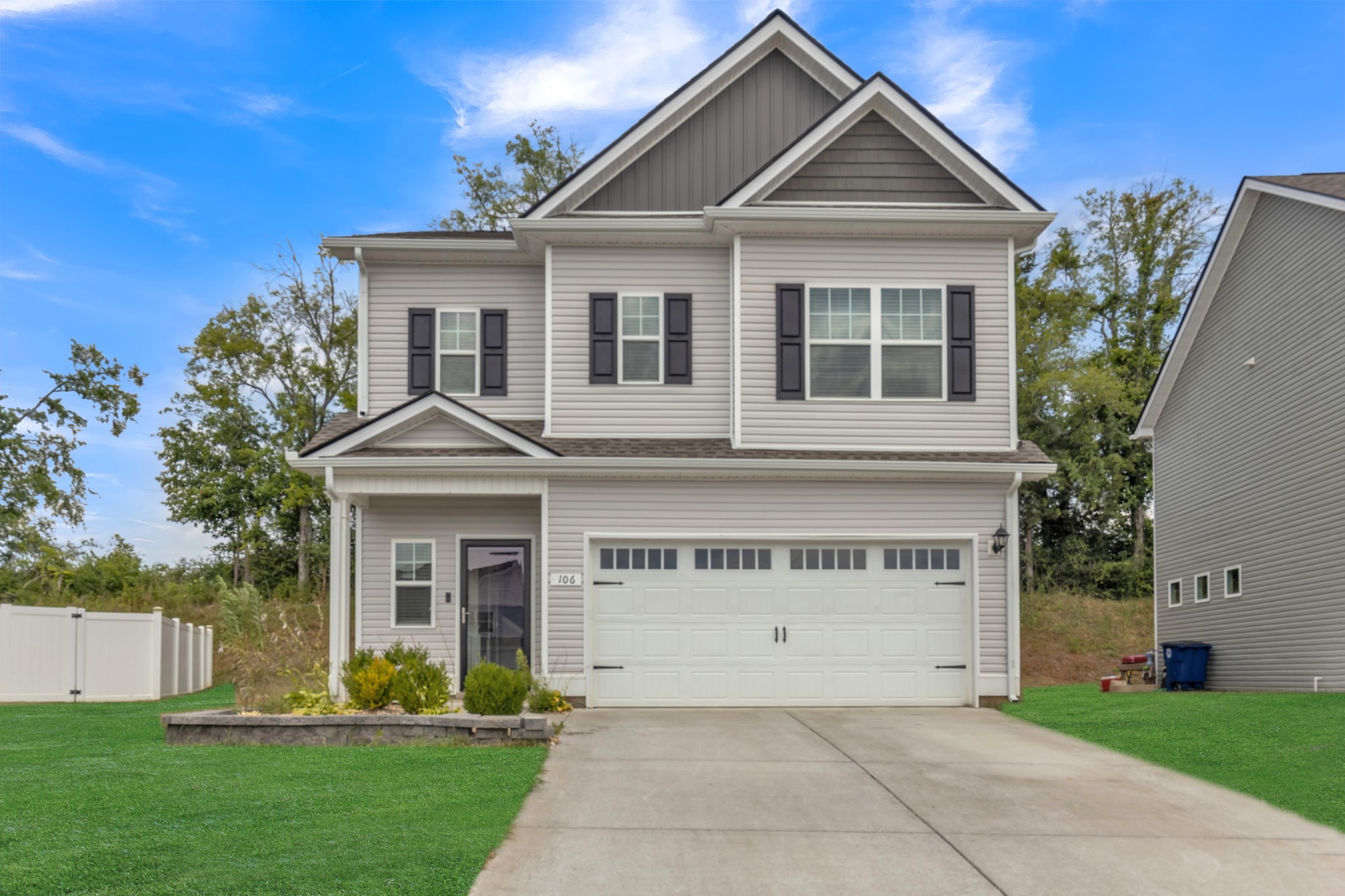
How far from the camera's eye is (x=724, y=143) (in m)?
17.4

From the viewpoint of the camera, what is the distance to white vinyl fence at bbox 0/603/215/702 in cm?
1906

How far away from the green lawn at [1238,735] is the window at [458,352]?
28.4 ft

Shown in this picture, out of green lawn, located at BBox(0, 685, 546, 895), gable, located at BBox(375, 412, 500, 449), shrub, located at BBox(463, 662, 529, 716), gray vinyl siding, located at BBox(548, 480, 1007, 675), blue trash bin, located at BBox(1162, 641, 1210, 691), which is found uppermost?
gable, located at BBox(375, 412, 500, 449)

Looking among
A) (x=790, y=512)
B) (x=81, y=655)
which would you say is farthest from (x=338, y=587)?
(x=81, y=655)

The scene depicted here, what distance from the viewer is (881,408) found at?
52.8ft

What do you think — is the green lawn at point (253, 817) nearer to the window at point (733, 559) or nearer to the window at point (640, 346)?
the window at point (733, 559)

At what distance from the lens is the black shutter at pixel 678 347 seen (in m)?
16.5

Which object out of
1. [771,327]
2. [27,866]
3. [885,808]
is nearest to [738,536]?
[771,327]

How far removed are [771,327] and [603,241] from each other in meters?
2.61

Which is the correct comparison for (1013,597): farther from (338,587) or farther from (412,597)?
(338,587)

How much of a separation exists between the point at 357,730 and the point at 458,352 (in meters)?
7.13

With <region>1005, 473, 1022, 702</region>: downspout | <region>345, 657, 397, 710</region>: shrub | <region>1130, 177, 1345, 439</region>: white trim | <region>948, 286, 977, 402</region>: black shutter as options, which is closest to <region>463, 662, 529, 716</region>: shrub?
<region>345, 657, 397, 710</region>: shrub

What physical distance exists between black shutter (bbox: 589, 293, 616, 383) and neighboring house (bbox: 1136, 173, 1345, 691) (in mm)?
10218

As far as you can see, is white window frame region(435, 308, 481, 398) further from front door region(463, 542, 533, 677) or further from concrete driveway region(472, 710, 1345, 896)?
concrete driveway region(472, 710, 1345, 896)
